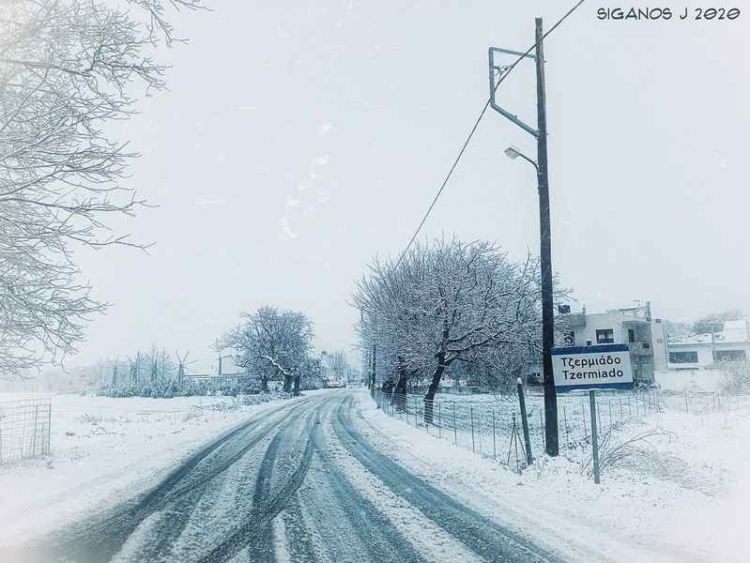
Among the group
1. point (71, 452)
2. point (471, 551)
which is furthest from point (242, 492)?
point (71, 452)

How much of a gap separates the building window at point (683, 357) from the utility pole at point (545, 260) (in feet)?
208

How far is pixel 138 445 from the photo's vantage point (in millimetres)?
14734

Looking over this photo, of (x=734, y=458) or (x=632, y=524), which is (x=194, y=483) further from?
(x=734, y=458)

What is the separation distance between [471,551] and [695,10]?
8.33 metres

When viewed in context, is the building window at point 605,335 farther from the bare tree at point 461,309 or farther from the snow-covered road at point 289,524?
the snow-covered road at point 289,524

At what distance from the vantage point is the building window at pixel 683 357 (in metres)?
61.9

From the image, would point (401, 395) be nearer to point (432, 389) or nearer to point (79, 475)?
point (432, 389)

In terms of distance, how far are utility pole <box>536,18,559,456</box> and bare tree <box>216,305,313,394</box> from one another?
1990 inches

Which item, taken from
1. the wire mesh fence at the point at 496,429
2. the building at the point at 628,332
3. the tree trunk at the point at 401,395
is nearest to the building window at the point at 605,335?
the building at the point at 628,332

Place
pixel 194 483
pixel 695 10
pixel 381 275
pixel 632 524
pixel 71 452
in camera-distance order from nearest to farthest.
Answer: pixel 632 524
pixel 695 10
pixel 194 483
pixel 71 452
pixel 381 275

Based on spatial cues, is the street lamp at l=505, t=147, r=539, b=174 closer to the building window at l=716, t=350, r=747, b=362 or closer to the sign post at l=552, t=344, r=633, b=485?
the sign post at l=552, t=344, r=633, b=485

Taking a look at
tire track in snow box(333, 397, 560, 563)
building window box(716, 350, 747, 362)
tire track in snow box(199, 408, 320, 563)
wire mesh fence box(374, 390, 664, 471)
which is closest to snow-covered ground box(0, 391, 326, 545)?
tire track in snow box(199, 408, 320, 563)

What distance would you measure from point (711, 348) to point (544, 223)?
202 ft

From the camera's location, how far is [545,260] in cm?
1016
